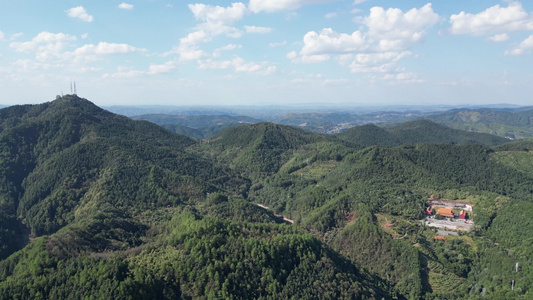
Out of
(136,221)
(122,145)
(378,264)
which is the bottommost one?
(378,264)

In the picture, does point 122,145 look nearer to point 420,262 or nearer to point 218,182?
point 218,182

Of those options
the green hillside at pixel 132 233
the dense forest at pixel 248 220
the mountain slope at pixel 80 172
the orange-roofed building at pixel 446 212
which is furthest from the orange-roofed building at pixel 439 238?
the mountain slope at pixel 80 172

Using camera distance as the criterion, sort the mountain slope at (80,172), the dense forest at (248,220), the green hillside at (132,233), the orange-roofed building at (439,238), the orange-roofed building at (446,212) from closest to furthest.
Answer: the green hillside at (132,233)
the dense forest at (248,220)
the orange-roofed building at (439,238)
the orange-roofed building at (446,212)
the mountain slope at (80,172)

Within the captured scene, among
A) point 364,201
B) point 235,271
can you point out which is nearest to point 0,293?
point 235,271

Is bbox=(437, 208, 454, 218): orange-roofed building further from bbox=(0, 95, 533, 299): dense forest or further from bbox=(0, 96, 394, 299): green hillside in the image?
bbox=(0, 96, 394, 299): green hillside

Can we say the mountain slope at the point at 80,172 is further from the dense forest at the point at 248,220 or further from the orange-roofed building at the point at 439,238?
the orange-roofed building at the point at 439,238

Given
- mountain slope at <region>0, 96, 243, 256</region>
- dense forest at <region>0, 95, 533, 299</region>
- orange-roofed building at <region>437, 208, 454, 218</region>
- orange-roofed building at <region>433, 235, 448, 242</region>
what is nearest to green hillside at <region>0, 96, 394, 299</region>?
dense forest at <region>0, 95, 533, 299</region>

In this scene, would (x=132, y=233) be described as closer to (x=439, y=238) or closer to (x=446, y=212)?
(x=439, y=238)

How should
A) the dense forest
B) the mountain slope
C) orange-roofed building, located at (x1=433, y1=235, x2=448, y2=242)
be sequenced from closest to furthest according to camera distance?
the dense forest
orange-roofed building, located at (x1=433, y1=235, x2=448, y2=242)
the mountain slope
